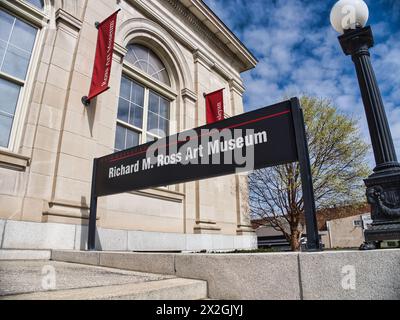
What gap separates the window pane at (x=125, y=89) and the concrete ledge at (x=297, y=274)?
784 cm

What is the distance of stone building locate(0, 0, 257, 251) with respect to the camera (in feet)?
22.5

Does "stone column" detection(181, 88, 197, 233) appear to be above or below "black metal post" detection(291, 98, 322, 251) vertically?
above

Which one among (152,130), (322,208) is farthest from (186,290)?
(322,208)

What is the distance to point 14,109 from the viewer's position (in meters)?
7.22

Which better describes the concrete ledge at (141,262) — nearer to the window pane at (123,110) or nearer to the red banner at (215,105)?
the window pane at (123,110)

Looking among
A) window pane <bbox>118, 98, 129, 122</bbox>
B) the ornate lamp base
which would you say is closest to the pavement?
the ornate lamp base

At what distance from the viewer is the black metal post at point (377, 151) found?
→ 3680 mm

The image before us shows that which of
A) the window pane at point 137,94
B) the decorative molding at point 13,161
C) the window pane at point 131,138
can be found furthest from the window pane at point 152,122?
the decorative molding at point 13,161

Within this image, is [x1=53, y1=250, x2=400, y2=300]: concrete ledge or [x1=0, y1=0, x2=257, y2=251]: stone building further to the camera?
[x1=0, y1=0, x2=257, y2=251]: stone building

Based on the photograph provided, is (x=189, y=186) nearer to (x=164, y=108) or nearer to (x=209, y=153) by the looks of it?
(x=164, y=108)

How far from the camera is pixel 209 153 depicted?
4738 mm

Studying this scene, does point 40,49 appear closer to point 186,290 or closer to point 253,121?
point 253,121

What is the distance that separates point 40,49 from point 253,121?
23.2 feet

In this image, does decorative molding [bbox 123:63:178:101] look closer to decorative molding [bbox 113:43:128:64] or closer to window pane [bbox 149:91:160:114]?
window pane [bbox 149:91:160:114]
